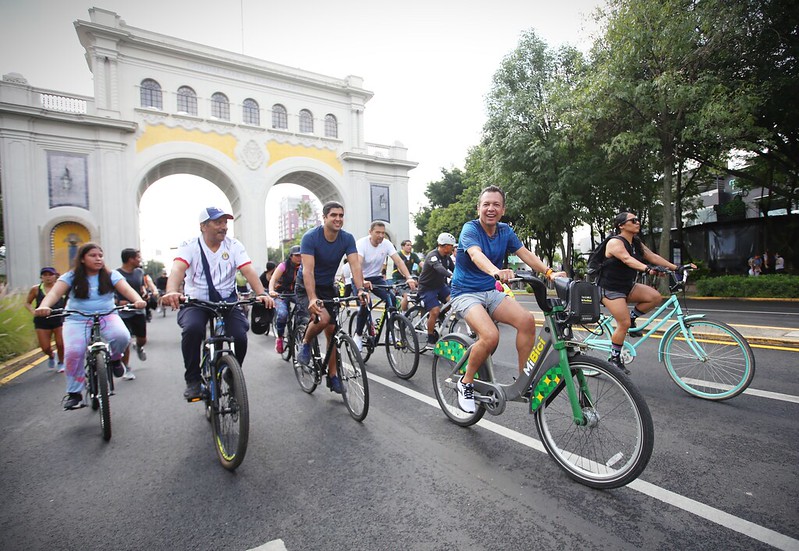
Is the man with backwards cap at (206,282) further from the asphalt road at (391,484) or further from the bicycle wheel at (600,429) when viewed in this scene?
the bicycle wheel at (600,429)

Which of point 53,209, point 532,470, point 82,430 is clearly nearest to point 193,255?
point 82,430

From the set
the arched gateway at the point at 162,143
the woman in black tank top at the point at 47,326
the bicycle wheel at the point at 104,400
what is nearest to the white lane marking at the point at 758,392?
the bicycle wheel at the point at 104,400

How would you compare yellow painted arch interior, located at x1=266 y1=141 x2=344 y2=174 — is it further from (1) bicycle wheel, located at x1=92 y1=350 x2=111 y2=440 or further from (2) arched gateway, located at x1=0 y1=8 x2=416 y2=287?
(1) bicycle wheel, located at x1=92 y1=350 x2=111 y2=440

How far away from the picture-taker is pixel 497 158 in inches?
846

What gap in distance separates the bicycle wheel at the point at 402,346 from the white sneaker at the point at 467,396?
1.91 metres

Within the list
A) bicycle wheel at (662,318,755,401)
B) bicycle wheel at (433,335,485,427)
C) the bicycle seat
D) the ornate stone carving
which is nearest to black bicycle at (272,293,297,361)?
bicycle wheel at (433,335,485,427)

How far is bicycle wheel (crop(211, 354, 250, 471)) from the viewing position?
3033 mm

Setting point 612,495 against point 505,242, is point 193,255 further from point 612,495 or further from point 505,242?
point 612,495

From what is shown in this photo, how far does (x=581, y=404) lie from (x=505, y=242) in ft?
5.06

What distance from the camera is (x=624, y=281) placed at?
489 cm

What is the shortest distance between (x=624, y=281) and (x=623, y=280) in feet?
0.05

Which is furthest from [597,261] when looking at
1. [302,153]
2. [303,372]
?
[302,153]

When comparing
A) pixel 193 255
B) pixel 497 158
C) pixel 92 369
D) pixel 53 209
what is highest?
pixel 497 158

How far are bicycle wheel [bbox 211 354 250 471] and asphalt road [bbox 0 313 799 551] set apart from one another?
0.16m
